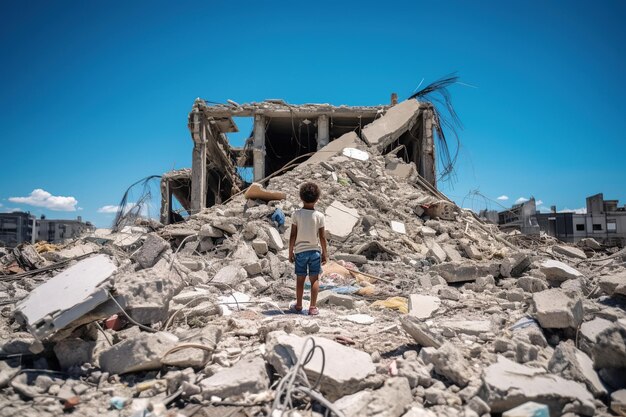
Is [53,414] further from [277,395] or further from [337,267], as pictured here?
[337,267]

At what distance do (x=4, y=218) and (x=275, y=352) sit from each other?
27442 millimetres

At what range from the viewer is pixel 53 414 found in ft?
5.75

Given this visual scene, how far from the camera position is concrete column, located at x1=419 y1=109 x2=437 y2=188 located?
10656mm

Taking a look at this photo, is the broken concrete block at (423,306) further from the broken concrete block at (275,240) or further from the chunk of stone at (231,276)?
the broken concrete block at (275,240)

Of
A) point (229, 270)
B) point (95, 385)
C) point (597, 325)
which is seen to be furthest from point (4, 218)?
point (597, 325)

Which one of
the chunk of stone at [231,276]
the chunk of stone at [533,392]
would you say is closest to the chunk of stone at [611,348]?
Result: the chunk of stone at [533,392]

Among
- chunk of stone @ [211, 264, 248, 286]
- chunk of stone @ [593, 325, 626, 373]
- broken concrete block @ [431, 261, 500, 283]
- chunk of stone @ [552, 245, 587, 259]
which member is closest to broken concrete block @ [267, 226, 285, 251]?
chunk of stone @ [211, 264, 248, 286]

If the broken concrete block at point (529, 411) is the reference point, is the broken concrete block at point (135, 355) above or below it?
above

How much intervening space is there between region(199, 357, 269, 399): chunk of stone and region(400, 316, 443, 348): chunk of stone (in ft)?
3.26

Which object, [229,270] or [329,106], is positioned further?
[329,106]

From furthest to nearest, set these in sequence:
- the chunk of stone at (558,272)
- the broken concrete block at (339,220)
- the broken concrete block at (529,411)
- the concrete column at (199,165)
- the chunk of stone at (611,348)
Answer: the concrete column at (199,165), the broken concrete block at (339,220), the chunk of stone at (558,272), the chunk of stone at (611,348), the broken concrete block at (529,411)

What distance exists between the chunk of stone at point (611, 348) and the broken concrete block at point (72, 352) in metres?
3.07

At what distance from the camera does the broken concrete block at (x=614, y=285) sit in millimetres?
2969

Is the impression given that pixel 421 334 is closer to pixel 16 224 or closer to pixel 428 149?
pixel 428 149
